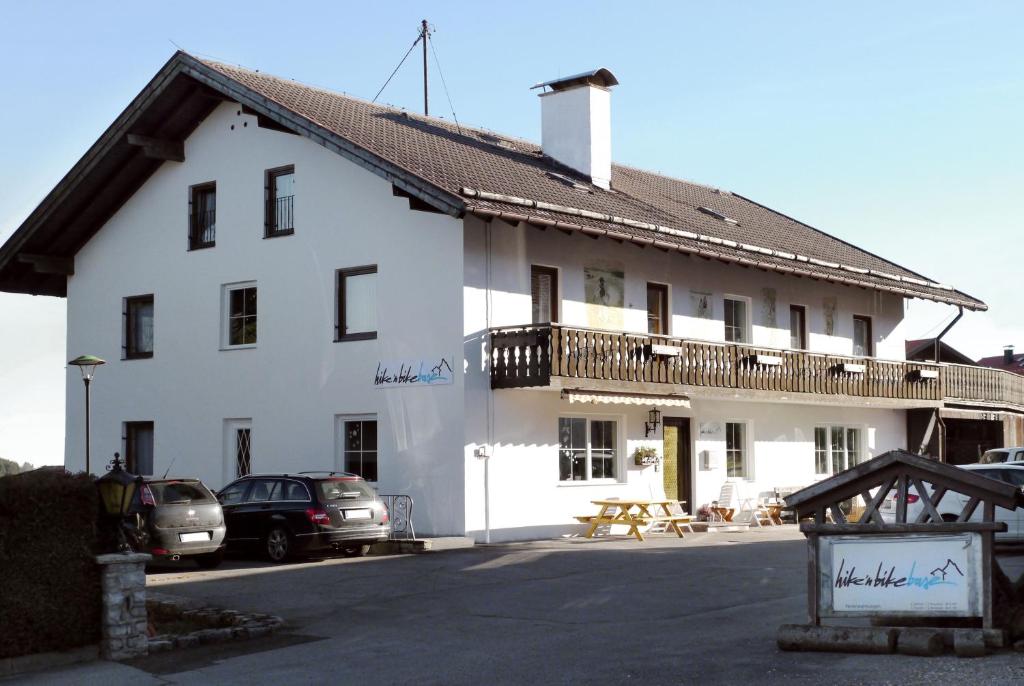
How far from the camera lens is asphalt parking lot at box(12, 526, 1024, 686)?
10.1 metres

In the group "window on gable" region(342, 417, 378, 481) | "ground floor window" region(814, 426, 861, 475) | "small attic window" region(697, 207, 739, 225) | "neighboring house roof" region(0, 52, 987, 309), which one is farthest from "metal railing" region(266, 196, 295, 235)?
"ground floor window" region(814, 426, 861, 475)

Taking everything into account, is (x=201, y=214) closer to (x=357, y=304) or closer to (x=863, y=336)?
(x=357, y=304)

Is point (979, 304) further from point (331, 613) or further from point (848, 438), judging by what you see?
point (331, 613)

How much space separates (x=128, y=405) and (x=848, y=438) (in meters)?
16.9

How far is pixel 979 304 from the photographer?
33875 mm

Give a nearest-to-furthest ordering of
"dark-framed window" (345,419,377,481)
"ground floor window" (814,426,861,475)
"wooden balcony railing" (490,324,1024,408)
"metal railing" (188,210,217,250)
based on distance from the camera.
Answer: "wooden balcony railing" (490,324,1024,408) < "dark-framed window" (345,419,377,481) < "metal railing" (188,210,217,250) < "ground floor window" (814,426,861,475)

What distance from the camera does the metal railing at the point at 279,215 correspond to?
2559 centimetres

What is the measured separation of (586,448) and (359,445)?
424 centimetres

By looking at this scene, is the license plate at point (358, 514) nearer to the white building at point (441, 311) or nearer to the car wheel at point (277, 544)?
the car wheel at point (277, 544)

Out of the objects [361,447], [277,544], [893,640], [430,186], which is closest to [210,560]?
[277,544]

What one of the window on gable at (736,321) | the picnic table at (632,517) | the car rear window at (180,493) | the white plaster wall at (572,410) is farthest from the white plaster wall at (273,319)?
the window on gable at (736,321)

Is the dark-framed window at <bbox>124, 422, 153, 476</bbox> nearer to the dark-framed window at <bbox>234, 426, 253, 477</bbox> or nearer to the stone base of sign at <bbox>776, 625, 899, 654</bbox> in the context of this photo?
the dark-framed window at <bbox>234, 426, 253, 477</bbox>

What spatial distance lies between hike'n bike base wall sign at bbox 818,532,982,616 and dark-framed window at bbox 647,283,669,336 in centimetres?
1583

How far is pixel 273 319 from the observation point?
83.7 ft
